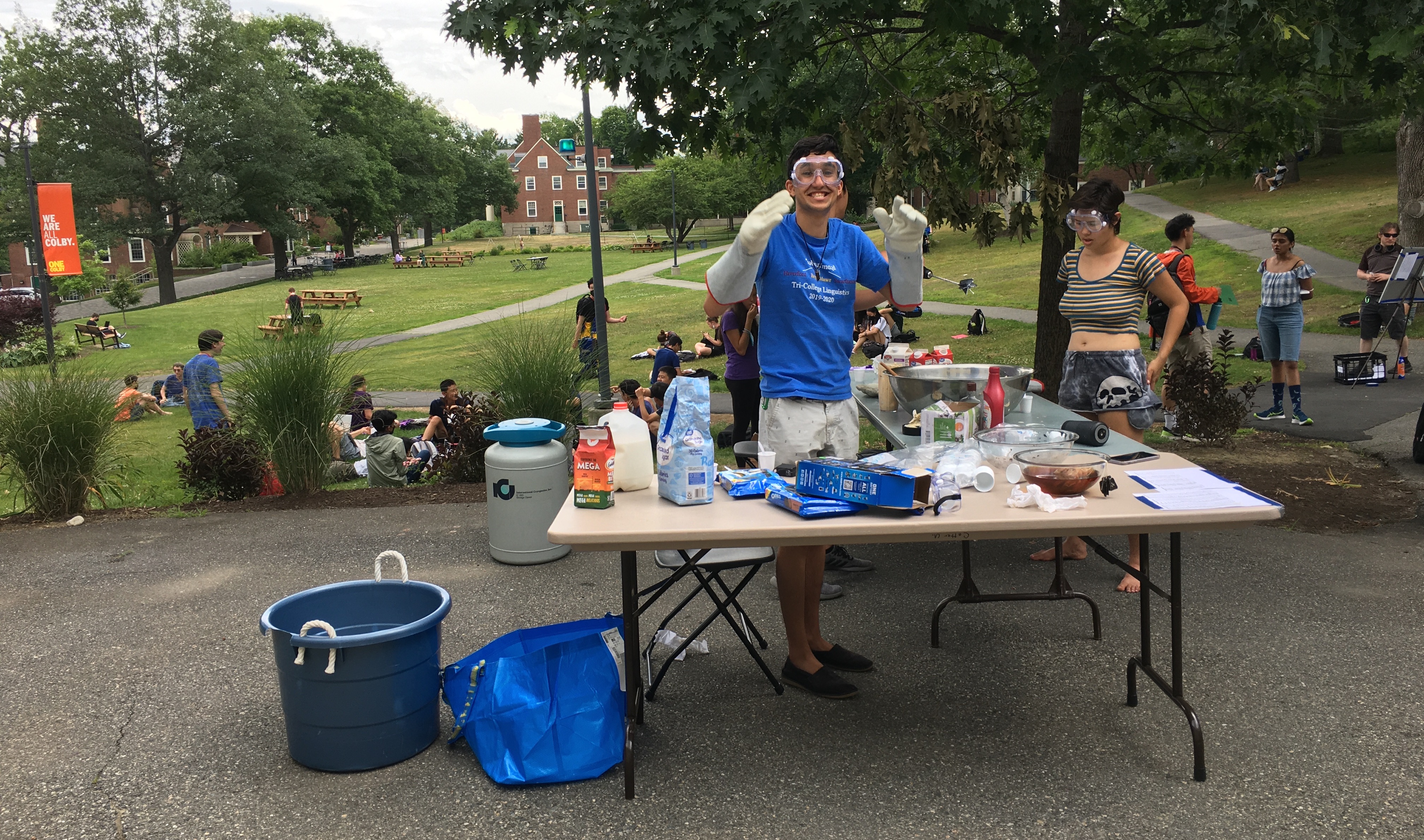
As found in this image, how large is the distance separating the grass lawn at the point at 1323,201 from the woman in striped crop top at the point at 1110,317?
16.8m

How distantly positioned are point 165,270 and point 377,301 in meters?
13.6

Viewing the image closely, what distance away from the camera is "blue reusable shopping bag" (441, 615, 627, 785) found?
11.3 feet

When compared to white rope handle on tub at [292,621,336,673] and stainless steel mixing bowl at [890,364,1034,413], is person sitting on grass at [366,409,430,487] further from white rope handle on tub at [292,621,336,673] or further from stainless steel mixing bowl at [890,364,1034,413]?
white rope handle on tub at [292,621,336,673]

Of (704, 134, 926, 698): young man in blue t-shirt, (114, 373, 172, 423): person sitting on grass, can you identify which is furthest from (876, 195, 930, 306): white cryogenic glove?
(114, 373, 172, 423): person sitting on grass

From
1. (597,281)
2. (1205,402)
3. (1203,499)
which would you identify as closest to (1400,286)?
(1205,402)

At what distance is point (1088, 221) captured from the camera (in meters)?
4.82

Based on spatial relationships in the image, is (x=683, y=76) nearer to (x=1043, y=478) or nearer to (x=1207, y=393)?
(x=1043, y=478)

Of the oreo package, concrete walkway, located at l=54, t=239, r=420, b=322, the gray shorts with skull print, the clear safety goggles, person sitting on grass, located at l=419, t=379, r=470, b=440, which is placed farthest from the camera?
concrete walkway, located at l=54, t=239, r=420, b=322

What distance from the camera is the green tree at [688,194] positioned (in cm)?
6138

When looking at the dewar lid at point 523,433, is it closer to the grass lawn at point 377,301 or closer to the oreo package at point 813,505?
the oreo package at point 813,505

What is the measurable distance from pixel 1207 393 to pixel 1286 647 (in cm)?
441

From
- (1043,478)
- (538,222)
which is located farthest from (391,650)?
(538,222)

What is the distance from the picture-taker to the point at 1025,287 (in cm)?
2531

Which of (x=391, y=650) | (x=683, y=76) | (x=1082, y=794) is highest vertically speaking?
(x=683, y=76)
